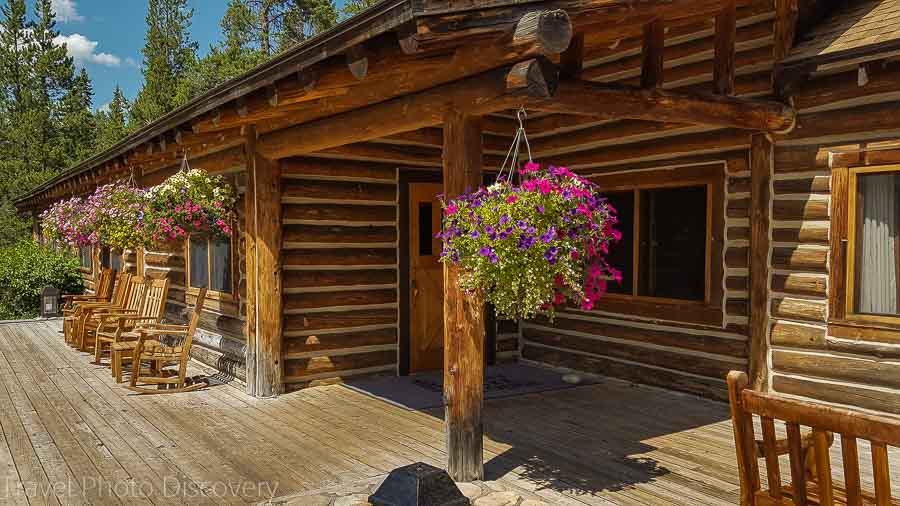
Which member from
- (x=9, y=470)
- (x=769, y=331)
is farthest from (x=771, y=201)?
(x=9, y=470)

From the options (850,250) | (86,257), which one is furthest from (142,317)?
(86,257)

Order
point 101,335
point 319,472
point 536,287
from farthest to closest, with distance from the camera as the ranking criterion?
point 101,335 < point 319,472 < point 536,287

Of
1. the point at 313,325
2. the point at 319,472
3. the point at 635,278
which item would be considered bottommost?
the point at 319,472

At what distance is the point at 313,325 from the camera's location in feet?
23.7

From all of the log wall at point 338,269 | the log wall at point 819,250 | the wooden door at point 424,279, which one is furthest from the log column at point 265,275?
the log wall at point 819,250

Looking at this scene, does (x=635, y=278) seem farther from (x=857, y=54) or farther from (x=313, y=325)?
(x=313, y=325)

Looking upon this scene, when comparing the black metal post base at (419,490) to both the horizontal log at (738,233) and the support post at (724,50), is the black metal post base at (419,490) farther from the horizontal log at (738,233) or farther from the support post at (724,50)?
the horizontal log at (738,233)

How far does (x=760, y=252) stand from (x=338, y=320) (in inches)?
165

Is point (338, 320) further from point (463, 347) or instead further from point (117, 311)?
point (117, 311)

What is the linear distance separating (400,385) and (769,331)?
11.8ft

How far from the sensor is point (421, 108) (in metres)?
4.87

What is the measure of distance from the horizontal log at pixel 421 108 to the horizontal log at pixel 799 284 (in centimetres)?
325

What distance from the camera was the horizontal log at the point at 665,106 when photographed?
450 centimetres

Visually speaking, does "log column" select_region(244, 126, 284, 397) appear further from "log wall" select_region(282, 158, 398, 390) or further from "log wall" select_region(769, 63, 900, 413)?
"log wall" select_region(769, 63, 900, 413)
